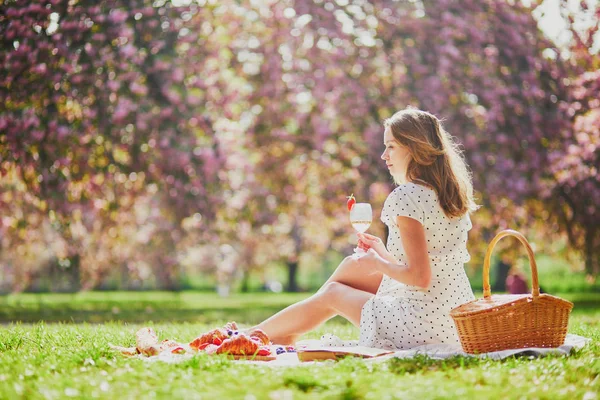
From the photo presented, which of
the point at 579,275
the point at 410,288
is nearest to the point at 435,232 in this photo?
the point at 410,288

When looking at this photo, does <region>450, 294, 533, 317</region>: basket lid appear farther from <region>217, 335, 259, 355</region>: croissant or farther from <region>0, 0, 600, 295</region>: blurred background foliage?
<region>0, 0, 600, 295</region>: blurred background foliage

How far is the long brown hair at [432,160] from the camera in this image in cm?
502

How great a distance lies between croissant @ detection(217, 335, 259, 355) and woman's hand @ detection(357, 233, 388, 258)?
0.97 metres

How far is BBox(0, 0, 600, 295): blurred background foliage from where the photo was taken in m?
11.0

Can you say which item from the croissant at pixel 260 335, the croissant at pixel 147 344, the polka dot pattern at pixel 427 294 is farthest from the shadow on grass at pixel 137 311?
the polka dot pattern at pixel 427 294

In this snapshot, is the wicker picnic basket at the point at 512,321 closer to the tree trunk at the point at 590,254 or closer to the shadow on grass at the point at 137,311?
the shadow on grass at the point at 137,311

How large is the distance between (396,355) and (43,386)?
206cm

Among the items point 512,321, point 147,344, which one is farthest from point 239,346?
point 512,321

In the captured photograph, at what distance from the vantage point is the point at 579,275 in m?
34.2

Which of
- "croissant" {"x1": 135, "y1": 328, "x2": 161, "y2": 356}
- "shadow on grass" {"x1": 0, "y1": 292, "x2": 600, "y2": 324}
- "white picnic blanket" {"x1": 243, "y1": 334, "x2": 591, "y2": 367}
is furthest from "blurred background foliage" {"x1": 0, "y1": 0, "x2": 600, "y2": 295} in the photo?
"white picnic blanket" {"x1": 243, "y1": 334, "x2": 591, "y2": 367}

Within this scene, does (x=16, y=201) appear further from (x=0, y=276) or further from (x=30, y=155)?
(x=0, y=276)

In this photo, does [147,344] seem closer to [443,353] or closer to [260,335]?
[260,335]

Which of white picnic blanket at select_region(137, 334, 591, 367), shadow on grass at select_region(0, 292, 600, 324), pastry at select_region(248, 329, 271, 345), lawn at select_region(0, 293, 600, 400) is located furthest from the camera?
shadow on grass at select_region(0, 292, 600, 324)

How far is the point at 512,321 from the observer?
4777 millimetres
